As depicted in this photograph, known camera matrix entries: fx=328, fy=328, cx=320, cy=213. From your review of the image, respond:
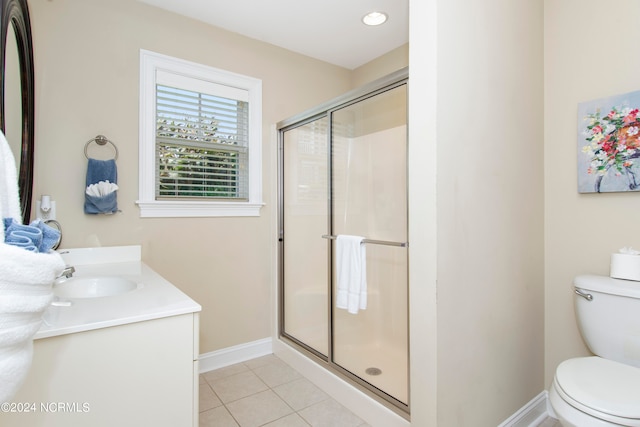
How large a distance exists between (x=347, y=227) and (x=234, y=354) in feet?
4.25

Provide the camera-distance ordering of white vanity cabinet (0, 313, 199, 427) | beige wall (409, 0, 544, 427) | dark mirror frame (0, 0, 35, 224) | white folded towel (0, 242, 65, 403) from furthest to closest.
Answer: dark mirror frame (0, 0, 35, 224)
beige wall (409, 0, 544, 427)
white vanity cabinet (0, 313, 199, 427)
white folded towel (0, 242, 65, 403)

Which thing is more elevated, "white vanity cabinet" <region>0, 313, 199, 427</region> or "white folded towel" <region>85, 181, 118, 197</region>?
"white folded towel" <region>85, 181, 118, 197</region>

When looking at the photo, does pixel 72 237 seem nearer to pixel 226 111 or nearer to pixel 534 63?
pixel 226 111

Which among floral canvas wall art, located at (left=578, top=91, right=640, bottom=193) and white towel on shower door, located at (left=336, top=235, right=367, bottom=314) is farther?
white towel on shower door, located at (left=336, top=235, right=367, bottom=314)

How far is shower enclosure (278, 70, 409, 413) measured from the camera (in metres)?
2.07

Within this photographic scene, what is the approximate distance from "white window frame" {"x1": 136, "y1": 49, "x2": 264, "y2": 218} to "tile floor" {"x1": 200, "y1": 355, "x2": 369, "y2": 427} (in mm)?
1142

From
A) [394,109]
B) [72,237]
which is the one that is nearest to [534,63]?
[394,109]

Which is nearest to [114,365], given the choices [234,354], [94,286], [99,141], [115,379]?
[115,379]

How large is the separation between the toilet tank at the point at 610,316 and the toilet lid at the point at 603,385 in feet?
0.32

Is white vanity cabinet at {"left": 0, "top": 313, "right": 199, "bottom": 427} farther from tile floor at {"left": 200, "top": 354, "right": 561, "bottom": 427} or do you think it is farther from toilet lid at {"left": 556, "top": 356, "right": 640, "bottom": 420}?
toilet lid at {"left": 556, "top": 356, "right": 640, "bottom": 420}

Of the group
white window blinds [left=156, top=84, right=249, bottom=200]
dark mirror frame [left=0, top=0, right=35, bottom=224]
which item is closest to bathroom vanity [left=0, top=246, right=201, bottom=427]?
dark mirror frame [left=0, top=0, right=35, bottom=224]

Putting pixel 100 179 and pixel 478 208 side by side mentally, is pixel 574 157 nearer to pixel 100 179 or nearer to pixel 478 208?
pixel 478 208

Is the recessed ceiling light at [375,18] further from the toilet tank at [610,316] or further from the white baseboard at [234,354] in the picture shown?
the white baseboard at [234,354]

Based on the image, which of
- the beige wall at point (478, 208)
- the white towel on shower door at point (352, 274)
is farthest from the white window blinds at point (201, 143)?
the beige wall at point (478, 208)
